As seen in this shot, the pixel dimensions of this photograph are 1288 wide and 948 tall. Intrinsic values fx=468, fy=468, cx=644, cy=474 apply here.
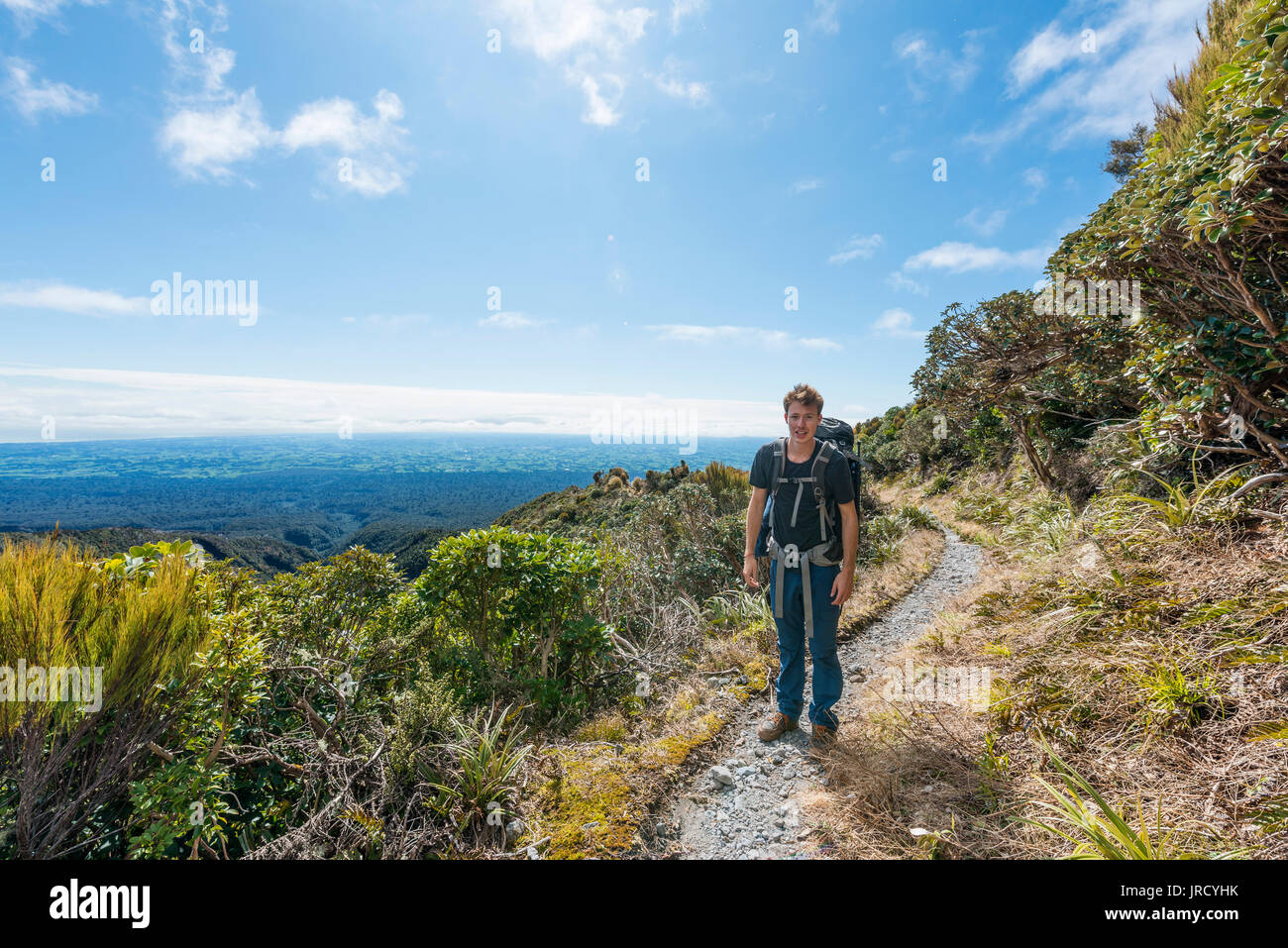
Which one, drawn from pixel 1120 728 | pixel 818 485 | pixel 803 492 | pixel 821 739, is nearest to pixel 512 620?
pixel 821 739

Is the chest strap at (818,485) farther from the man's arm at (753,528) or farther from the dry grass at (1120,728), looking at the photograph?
the dry grass at (1120,728)

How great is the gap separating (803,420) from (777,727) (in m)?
2.17

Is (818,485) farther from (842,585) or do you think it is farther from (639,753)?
(639,753)

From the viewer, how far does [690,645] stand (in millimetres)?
5004

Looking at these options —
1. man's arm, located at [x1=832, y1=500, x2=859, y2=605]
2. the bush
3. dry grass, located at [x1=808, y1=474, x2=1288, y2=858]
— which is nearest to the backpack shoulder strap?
man's arm, located at [x1=832, y1=500, x2=859, y2=605]

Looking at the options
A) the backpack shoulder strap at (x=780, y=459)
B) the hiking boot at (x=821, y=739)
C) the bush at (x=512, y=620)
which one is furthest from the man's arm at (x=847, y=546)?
the bush at (x=512, y=620)

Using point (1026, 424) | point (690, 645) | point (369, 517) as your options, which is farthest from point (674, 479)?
point (369, 517)

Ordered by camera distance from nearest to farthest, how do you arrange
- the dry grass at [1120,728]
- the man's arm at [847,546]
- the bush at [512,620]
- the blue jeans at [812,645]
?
the dry grass at [1120,728] < the man's arm at [847,546] < the blue jeans at [812,645] < the bush at [512,620]

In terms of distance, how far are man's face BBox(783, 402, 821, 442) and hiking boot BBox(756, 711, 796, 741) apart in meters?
2.00

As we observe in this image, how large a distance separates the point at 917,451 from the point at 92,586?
69.7 feet

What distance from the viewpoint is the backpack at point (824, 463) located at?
306 centimetres

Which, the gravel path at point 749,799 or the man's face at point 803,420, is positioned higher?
the man's face at point 803,420

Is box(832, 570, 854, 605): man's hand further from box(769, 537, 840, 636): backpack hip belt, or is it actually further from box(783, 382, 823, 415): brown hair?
box(783, 382, 823, 415): brown hair
